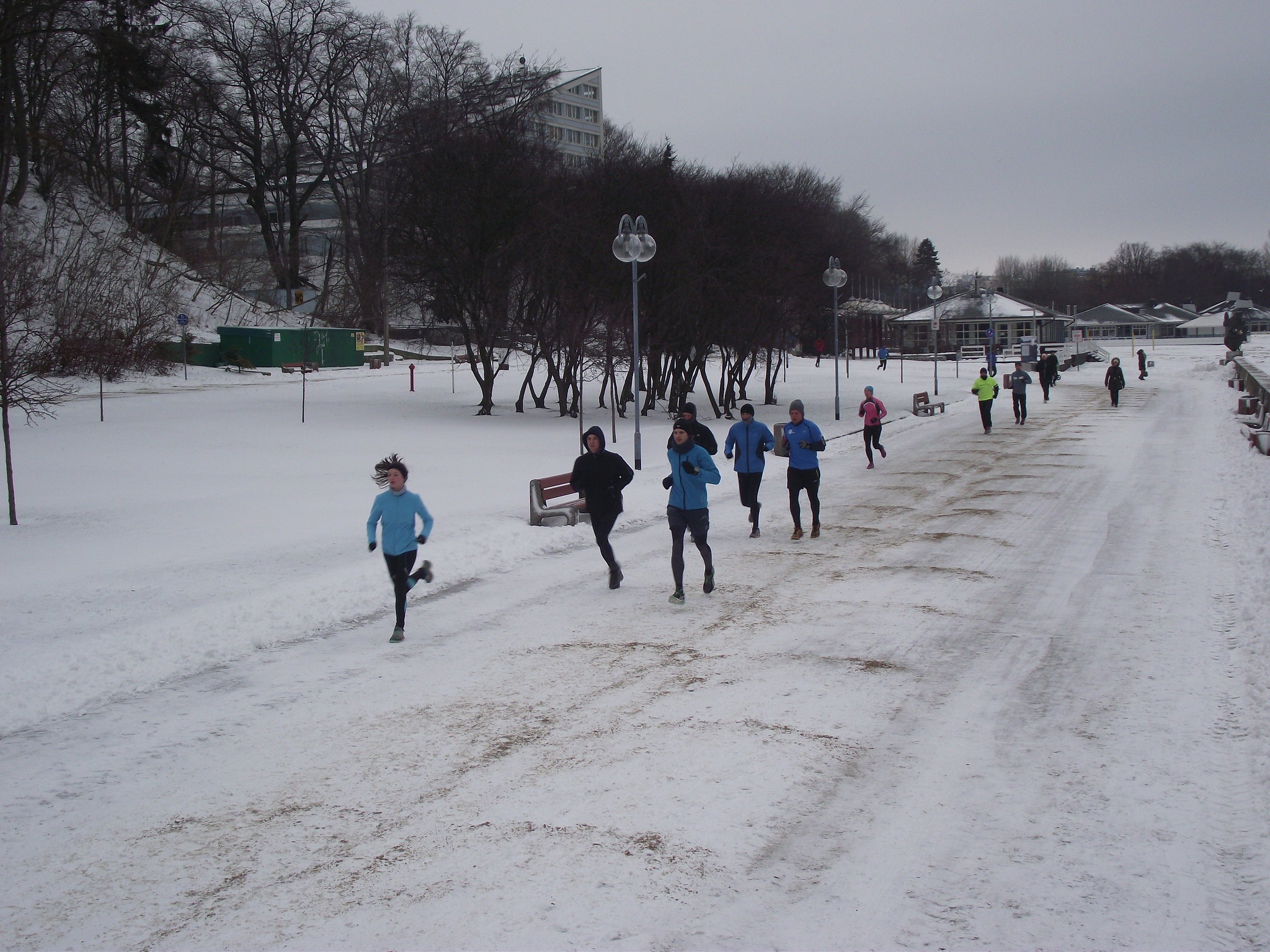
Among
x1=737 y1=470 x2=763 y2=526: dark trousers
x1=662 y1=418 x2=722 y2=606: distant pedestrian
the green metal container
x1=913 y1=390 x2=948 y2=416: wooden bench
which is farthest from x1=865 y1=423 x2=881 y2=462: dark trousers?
the green metal container

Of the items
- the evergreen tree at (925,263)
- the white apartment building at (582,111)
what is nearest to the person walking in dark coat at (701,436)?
the white apartment building at (582,111)

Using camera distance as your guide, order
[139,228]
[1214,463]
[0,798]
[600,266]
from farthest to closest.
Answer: [139,228] → [600,266] → [1214,463] → [0,798]

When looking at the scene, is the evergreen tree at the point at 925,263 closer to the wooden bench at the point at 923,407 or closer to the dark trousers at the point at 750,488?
the wooden bench at the point at 923,407

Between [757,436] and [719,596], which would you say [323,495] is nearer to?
[757,436]

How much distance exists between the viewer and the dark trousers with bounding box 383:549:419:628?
866 cm

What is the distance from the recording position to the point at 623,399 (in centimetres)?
3509

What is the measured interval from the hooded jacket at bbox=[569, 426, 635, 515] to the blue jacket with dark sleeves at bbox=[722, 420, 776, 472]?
9.78 ft

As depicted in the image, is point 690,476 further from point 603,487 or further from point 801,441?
point 801,441

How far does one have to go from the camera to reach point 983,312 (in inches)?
3460

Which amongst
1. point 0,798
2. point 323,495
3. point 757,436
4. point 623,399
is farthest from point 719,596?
point 623,399

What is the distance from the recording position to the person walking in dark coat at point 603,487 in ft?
33.4

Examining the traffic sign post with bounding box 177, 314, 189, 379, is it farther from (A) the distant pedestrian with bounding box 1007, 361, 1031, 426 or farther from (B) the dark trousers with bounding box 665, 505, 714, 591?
(B) the dark trousers with bounding box 665, 505, 714, 591

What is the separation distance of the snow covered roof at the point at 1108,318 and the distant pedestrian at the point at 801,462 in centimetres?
9565

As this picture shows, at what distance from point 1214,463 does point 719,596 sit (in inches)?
529
